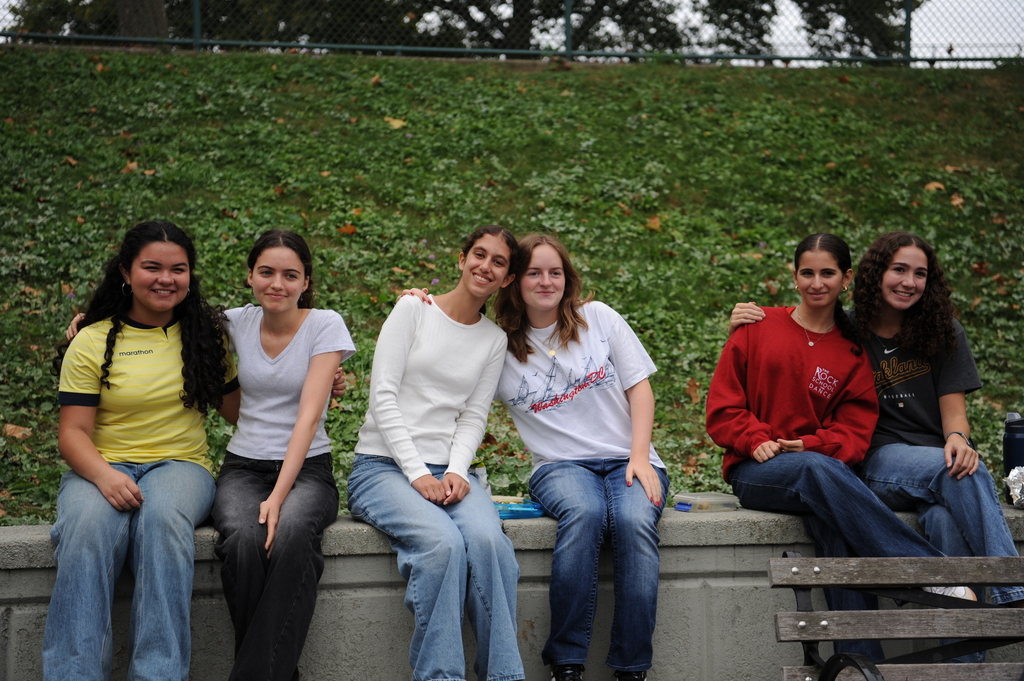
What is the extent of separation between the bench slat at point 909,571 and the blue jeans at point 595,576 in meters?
0.46

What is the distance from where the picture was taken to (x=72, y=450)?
113 inches

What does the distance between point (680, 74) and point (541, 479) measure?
7600 mm

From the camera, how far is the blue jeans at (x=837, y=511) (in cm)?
301

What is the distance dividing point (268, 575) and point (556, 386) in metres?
1.32

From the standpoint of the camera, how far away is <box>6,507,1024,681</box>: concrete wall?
292cm

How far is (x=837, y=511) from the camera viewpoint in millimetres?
3064

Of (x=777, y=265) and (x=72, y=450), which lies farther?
(x=777, y=265)

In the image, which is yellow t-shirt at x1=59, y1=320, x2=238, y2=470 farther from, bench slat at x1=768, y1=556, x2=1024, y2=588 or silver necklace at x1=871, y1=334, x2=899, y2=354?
silver necklace at x1=871, y1=334, x2=899, y2=354

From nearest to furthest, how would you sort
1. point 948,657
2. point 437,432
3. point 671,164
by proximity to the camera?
point 948,657 < point 437,432 < point 671,164

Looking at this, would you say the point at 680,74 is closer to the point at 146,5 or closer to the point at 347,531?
the point at 146,5

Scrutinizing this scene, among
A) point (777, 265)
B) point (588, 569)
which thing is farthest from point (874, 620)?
point (777, 265)

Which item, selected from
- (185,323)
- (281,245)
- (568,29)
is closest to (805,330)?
(281,245)

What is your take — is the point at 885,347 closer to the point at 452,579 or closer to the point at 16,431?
the point at 452,579

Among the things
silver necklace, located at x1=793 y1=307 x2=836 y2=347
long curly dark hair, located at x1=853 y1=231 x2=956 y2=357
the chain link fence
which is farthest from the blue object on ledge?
the chain link fence
